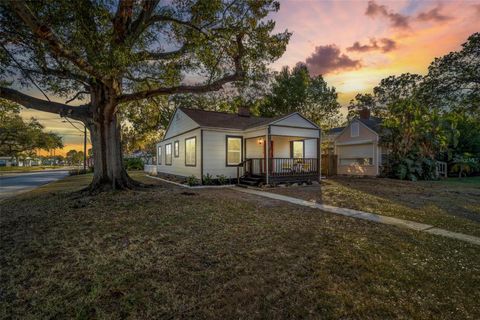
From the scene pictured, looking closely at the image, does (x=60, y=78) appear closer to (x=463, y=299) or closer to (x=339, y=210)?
(x=339, y=210)

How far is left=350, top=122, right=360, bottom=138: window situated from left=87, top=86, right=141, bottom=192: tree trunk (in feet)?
56.0

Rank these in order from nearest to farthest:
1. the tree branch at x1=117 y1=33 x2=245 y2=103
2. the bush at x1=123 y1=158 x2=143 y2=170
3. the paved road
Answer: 1. the tree branch at x1=117 y1=33 x2=245 y2=103
2. the paved road
3. the bush at x1=123 y1=158 x2=143 y2=170

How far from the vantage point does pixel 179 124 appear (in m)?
16.1

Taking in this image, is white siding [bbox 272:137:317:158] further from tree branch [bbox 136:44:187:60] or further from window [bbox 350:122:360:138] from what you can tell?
tree branch [bbox 136:44:187:60]

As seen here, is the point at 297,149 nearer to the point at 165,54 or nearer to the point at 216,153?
the point at 216,153

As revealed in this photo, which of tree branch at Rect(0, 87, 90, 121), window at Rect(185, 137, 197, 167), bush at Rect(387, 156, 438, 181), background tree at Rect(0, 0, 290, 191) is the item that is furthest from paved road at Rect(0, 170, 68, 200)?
bush at Rect(387, 156, 438, 181)

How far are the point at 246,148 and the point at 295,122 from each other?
10.6 feet

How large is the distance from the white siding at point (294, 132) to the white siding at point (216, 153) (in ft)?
8.28

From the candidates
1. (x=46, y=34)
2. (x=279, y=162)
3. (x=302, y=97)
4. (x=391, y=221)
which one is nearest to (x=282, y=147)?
(x=279, y=162)

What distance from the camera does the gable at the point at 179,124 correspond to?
45.9 feet

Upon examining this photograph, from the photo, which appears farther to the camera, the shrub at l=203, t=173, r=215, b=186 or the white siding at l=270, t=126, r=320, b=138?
the shrub at l=203, t=173, r=215, b=186

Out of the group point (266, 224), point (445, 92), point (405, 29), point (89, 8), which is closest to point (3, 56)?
point (89, 8)

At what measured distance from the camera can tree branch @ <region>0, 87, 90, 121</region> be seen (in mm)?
8305

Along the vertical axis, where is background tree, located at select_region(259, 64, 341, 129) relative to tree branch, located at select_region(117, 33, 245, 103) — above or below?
above
